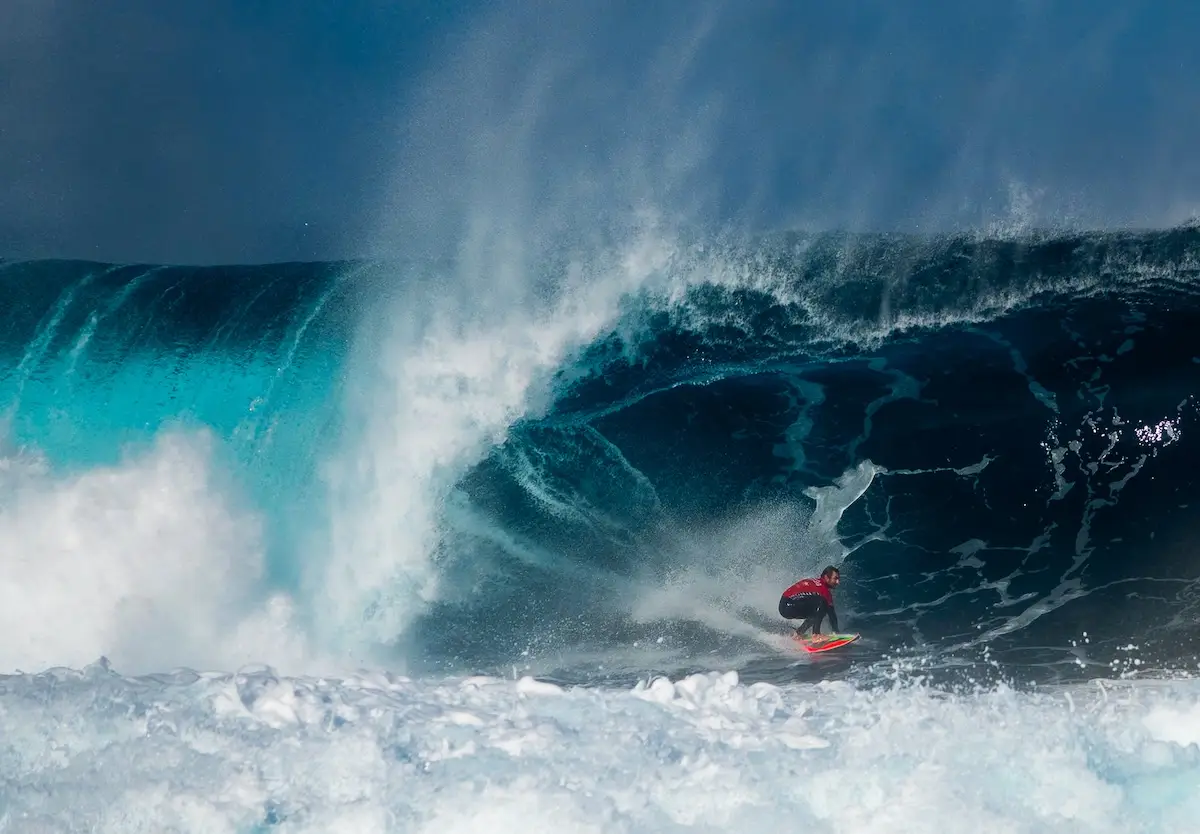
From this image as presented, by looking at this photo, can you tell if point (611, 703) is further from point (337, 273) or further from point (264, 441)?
point (337, 273)

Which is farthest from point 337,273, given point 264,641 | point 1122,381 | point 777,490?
point 1122,381

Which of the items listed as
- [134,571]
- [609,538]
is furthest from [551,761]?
[134,571]


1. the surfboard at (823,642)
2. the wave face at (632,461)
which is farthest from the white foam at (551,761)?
the surfboard at (823,642)

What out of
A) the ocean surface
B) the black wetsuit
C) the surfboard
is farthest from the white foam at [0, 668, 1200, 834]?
the black wetsuit

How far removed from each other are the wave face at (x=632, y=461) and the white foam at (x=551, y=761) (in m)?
2.36

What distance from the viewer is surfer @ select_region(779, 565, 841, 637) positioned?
9.21m

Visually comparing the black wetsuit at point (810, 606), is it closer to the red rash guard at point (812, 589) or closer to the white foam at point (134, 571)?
the red rash guard at point (812, 589)

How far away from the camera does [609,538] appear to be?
10508 mm

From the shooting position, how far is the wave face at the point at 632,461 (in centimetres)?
955

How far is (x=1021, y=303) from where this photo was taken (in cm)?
1217

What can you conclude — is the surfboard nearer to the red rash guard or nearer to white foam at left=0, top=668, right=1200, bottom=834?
the red rash guard

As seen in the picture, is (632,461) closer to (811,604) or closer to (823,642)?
(811,604)

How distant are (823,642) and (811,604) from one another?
1.21 feet

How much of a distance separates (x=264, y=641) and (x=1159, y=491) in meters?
9.52
